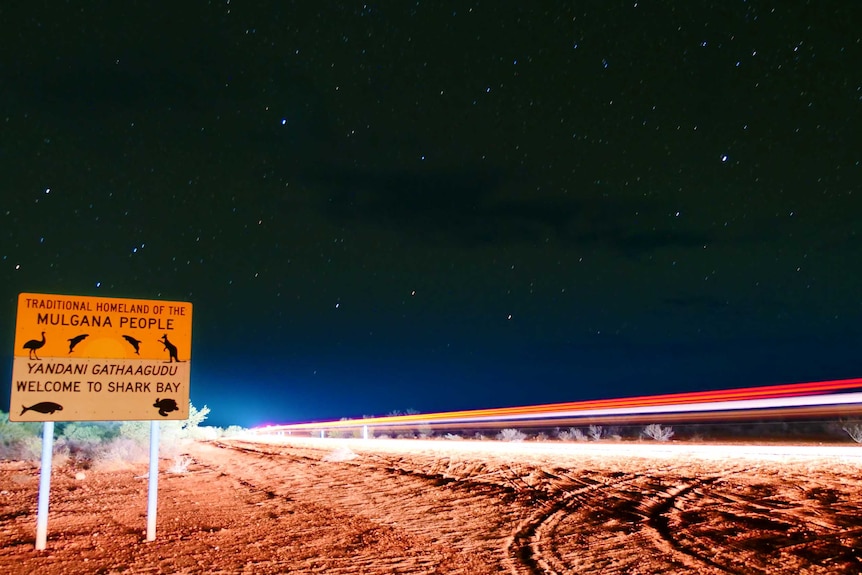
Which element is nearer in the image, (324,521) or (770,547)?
(770,547)

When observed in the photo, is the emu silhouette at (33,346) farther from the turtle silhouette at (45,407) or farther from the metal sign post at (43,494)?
the metal sign post at (43,494)

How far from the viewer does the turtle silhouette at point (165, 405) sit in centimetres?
720

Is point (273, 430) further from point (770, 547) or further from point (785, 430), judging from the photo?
point (770, 547)

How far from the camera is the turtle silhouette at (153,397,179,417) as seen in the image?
7.20 m

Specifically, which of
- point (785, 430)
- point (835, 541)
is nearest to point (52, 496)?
point (835, 541)

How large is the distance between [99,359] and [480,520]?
5112mm

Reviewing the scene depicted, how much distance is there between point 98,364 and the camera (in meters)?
7.00

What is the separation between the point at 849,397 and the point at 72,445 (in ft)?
87.9

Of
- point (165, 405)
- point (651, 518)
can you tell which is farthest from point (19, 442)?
point (651, 518)

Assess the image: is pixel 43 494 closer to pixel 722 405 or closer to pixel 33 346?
pixel 33 346

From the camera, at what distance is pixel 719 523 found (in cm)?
639

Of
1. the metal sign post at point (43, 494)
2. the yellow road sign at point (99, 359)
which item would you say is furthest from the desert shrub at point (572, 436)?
the metal sign post at point (43, 494)

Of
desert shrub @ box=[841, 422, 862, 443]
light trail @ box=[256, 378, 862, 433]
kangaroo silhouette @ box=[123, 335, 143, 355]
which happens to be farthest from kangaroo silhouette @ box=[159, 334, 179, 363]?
desert shrub @ box=[841, 422, 862, 443]

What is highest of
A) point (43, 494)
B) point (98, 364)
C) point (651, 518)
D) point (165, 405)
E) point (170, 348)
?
point (170, 348)
